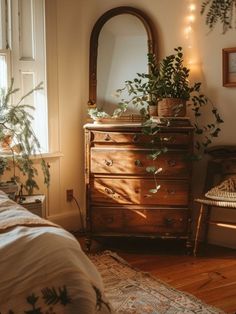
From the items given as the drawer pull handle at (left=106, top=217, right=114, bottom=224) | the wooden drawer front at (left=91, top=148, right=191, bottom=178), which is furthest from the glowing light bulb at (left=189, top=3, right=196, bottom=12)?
the drawer pull handle at (left=106, top=217, right=114, bottom=224)

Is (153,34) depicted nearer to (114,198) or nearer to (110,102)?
(110,102)

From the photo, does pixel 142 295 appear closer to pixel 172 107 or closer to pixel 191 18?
pixel 172 107

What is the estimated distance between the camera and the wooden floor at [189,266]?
2.60m

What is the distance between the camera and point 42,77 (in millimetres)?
3600

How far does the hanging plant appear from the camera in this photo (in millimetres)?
3242

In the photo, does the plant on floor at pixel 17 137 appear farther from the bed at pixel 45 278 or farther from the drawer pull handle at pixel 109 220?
the bed at pixel 45 278

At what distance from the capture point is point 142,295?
100 inches

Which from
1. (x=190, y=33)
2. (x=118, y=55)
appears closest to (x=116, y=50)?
(x=118, y=55)

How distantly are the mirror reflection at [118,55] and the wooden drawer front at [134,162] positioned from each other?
1.84ft

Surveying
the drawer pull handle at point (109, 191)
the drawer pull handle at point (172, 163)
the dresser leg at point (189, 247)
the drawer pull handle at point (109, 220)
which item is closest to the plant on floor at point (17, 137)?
the drawer pull handle at point (109, 191)

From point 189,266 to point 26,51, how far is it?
2.13 metres

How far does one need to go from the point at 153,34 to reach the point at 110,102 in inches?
26.4

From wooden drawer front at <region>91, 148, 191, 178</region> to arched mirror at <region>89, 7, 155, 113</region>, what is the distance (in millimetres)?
571

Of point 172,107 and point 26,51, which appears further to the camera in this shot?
point 26,51
